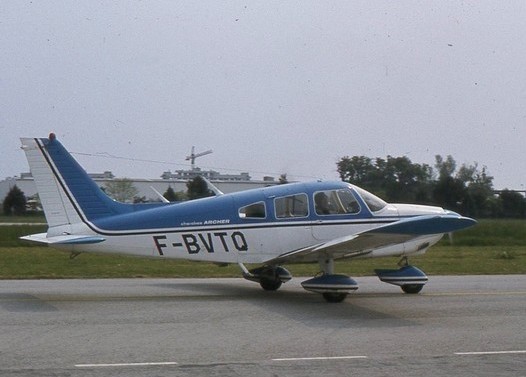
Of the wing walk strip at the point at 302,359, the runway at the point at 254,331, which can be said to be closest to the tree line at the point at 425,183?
the runway at the point at 254,331

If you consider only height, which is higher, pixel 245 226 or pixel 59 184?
pixel 59 184

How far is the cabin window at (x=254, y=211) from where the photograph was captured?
15.5m

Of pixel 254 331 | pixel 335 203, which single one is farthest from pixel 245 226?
pixel 254 331

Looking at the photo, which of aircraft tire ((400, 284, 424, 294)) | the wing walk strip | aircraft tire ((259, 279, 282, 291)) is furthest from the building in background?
the wing walk strip

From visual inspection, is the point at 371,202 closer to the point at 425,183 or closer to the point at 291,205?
the point at 291,205

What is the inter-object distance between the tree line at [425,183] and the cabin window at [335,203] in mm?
11534

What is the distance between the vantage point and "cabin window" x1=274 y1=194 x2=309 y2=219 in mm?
15672

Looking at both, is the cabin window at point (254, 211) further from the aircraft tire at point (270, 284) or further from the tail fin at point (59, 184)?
the tail fin at point (59, 184)

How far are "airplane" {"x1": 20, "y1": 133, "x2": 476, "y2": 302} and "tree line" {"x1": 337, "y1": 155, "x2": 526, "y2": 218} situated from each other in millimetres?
11365

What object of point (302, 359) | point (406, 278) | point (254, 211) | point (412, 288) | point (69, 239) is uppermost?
point (254, 211)

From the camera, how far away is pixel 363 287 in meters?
17.5

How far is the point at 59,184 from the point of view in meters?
14.6

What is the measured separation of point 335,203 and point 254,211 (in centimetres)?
148

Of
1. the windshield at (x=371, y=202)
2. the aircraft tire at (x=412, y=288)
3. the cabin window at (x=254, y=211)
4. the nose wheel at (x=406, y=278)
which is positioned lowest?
the aircraft tire at (x=412, y=288)
